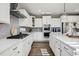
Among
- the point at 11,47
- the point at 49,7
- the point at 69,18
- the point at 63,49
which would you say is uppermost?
the point at 49,7

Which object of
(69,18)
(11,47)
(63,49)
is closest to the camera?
(11,47)

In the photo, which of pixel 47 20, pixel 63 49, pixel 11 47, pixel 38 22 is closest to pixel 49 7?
pixel 47 20

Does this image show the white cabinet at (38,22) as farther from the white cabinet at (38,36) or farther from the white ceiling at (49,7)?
the white cabinet at (38,36)

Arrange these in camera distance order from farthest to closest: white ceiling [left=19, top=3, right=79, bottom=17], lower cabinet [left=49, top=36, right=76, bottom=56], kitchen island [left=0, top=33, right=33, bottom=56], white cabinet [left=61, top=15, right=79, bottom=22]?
white cabinet [left=61, top=15, right=79, bottom=22] → white ceiling [left=19, top=3, right=79, bottom=17] → lower cabinet [left=49, top=36, right=76, bottom=56] → kitchen island [left=0, top=33, right=33, bottom=56]

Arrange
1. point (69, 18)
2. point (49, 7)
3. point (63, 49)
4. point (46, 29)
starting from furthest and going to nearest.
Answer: point (46, 29), point (69, 18), point (49, 7), point (63, 49)

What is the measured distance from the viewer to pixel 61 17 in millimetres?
7129

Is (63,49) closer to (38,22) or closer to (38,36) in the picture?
(38,36)

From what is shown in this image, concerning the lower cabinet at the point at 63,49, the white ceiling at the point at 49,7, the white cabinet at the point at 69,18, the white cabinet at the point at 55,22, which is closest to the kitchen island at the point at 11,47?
the lower cabinet at the point at 63,49

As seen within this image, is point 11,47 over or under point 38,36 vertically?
over

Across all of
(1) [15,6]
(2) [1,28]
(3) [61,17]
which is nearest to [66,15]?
(3) [61,17]

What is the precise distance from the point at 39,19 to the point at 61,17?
1.45 meters

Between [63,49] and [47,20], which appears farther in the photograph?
[47,20]

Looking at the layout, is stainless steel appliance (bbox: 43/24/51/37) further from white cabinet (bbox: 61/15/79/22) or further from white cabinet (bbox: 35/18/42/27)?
white cabinet (bbox: 61/15/79/22)

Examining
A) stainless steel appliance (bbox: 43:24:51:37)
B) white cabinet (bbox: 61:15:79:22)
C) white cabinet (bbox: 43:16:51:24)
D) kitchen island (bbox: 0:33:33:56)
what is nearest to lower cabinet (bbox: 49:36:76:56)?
kitchen island (bbox: 0:33:33:56)
